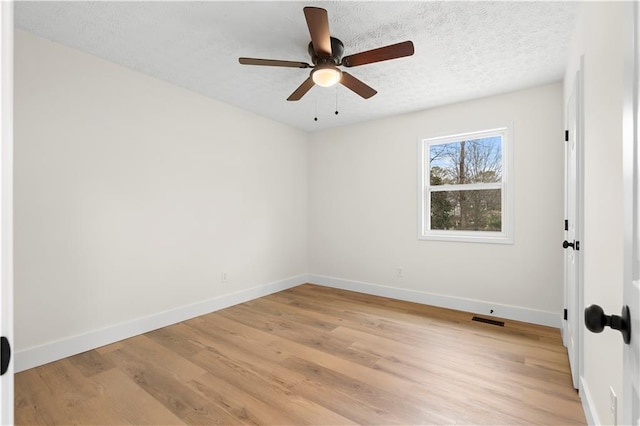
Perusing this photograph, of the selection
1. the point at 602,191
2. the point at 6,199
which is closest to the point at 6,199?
the point at 6,199

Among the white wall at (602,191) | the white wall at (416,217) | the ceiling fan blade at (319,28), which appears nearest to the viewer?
the white wall at (602,191)

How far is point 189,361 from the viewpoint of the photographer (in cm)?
241

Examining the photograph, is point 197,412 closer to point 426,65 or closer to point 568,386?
point 568,386

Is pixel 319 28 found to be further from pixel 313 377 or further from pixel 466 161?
pixel 466 161

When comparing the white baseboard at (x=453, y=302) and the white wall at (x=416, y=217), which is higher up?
the white wall at (x=416, y=217)

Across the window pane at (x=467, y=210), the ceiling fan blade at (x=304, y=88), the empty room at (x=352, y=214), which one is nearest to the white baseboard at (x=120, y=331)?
the empty room at (x=352, y=214)

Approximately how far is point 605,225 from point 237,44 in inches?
106

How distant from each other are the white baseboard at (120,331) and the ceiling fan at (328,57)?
264 centimetres

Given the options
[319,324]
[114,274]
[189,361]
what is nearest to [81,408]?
[189,361]

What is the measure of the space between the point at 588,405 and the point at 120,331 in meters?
3.62

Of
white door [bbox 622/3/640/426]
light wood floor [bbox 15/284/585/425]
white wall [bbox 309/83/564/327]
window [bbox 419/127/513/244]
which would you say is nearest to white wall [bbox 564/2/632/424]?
light wood floor [bbox 15/284/585/425]

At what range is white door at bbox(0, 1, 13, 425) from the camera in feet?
1.84

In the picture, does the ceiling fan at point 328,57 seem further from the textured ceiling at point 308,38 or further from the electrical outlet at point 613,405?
the electrical outlet at point 613,405

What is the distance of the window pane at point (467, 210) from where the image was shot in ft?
11.8
